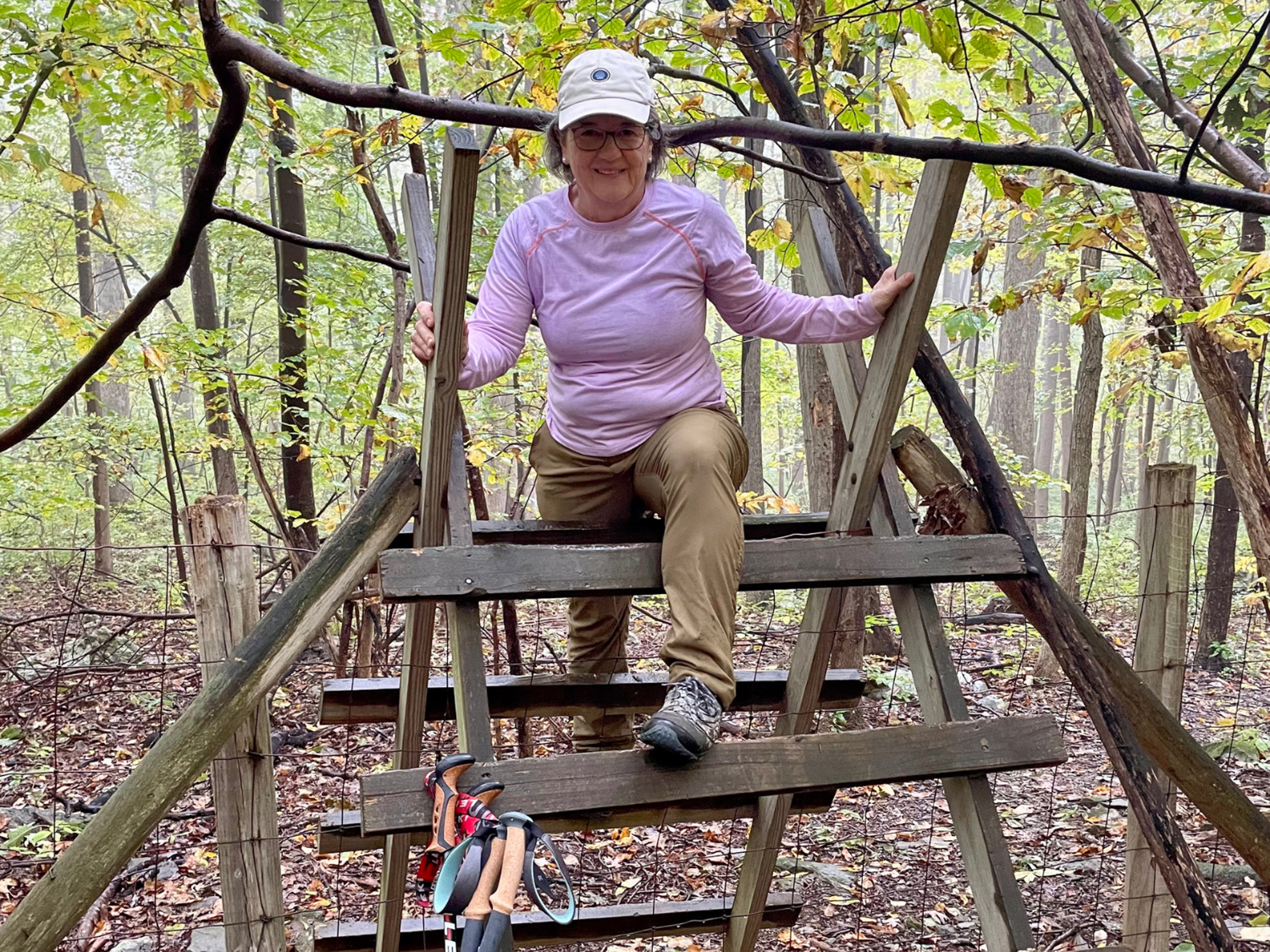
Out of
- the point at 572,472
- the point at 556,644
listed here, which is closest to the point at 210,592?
the point at 572,472

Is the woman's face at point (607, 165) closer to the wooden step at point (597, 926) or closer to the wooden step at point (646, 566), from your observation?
the wooden step at point (646, 566)

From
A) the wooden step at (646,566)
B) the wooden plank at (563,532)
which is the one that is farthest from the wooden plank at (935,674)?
the wooden plank at (563,532)

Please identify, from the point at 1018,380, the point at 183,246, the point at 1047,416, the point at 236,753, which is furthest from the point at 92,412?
the point at 1047,416

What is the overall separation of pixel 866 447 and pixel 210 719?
180 cm

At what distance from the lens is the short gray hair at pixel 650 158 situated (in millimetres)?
2447

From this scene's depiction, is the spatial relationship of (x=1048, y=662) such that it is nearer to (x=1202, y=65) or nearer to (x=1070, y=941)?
(x=1070, y=941)

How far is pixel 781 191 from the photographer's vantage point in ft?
64.1

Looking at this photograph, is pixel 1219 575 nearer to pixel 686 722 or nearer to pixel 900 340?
pixel 900 340

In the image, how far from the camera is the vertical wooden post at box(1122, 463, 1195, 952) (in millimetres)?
3018

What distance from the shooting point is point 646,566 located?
2.24 m

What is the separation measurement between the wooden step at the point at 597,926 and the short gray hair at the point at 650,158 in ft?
7.95

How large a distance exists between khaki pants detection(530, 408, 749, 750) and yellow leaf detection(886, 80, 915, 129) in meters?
1.67

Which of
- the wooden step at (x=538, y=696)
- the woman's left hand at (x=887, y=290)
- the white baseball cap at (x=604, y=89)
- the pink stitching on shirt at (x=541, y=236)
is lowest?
the wooden step at (x=538, y=696)

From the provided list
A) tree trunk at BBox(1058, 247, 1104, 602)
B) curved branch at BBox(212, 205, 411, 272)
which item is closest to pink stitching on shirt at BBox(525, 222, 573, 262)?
curved branch at BBox(212, 205, 411, 272)
